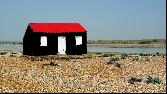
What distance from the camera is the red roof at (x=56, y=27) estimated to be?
128 feet

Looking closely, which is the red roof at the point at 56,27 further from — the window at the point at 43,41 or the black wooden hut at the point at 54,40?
the window at the point at 43,41

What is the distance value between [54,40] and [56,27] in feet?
7.21

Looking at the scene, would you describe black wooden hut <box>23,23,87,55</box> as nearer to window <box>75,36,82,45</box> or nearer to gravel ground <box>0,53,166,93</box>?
window <box>75,36,82,45</box>

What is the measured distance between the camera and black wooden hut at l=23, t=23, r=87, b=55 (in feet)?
126

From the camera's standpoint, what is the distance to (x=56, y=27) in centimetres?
4038

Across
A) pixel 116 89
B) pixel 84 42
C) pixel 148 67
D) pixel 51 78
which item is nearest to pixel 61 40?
pixel 84 42

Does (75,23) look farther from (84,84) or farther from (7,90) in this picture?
(7,90)

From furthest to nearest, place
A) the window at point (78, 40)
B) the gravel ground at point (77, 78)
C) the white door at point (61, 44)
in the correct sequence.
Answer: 1. the window at point (78, 40)
2. the white door at point (61, 44)
3. the gravel ground at point (77, 78)

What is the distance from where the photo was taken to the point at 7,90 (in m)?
17.0

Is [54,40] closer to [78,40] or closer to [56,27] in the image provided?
[56,27]

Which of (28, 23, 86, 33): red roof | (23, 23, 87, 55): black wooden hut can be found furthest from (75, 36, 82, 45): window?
(28, 23, 86, 33): red roof

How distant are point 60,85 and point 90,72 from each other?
5677 millimetres

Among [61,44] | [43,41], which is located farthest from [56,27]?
[43,41]

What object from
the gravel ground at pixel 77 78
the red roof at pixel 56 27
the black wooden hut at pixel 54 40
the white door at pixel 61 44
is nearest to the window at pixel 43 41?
the black wooden hut at pixel 54 40
